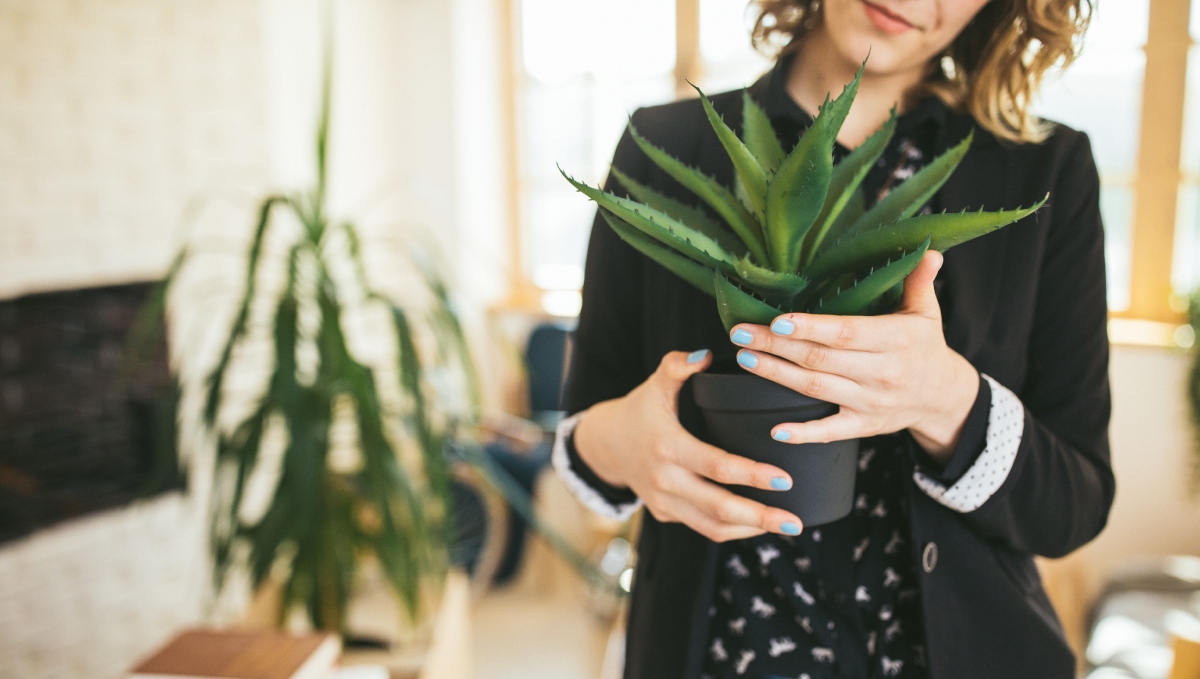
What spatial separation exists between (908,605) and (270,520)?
1185 mm

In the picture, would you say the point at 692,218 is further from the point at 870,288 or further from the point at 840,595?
the point at 840,595

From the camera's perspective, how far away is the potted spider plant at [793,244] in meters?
0.45

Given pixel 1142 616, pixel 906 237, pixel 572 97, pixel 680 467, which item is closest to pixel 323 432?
pixel 680 467

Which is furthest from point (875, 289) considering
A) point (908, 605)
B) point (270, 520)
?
point (270, 520)

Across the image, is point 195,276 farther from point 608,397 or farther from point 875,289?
point 875,289

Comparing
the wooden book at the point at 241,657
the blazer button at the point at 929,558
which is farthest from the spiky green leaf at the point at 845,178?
the wooden book at the point at 241,657

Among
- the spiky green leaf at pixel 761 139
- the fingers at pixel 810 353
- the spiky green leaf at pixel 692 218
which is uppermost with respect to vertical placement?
the spiky green leaf at pixel 761 139

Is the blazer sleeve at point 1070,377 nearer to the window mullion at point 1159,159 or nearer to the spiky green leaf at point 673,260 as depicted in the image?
the spiky green leaf at point 673,260

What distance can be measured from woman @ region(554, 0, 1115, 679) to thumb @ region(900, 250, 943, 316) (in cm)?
9

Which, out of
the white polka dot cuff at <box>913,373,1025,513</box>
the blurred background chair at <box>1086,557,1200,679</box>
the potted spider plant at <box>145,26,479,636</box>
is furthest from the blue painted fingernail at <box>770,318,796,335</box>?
the blurred background chair at <box>1086,557,1200,679</box>

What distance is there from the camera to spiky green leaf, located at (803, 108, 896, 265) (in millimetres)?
495

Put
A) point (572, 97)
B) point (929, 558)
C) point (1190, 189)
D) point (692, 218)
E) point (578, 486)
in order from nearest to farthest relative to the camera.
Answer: point (692, 218) < point (929, 558) < point (578, 486) < point (1190, 189) < point (572, 97)

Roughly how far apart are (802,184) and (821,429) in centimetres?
16

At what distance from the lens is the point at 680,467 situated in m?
0.59
